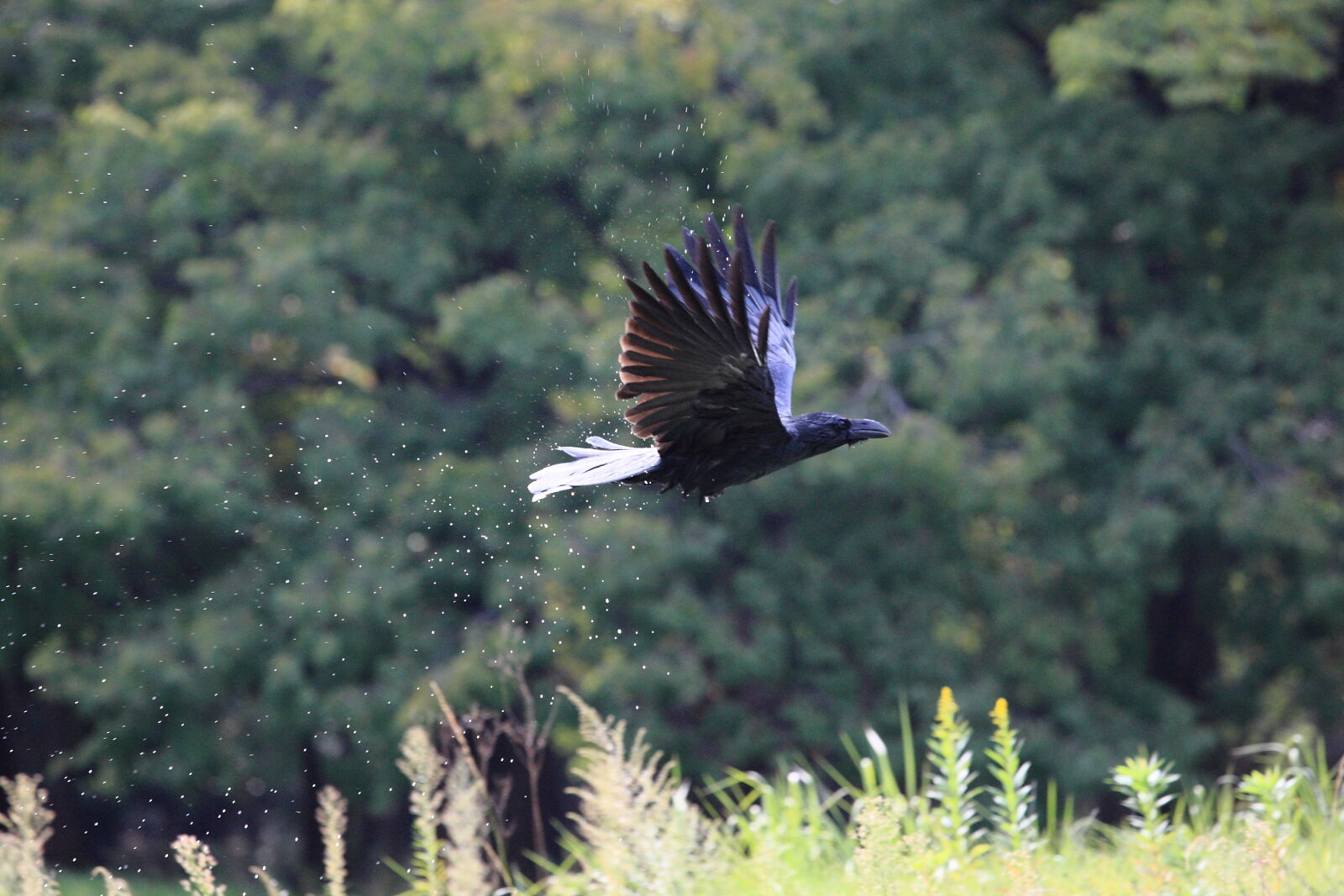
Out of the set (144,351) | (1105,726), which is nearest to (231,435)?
(144,351)

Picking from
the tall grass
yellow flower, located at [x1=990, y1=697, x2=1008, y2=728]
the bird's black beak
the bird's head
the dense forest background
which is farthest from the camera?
the dense forest background

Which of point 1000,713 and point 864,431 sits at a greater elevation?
point 864,431

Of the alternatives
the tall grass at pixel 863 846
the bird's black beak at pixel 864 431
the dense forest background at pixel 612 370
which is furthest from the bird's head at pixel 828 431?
the dense forest background at pixel 612 370

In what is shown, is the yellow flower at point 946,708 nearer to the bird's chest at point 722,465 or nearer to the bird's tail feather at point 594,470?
the bird's chest at point 722,465

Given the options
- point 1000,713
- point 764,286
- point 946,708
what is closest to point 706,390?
point 764,286

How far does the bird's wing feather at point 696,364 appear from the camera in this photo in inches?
125

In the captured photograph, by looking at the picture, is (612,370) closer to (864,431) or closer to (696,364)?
(864,431)

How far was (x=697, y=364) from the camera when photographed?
341cm

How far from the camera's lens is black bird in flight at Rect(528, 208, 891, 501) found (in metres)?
3.24

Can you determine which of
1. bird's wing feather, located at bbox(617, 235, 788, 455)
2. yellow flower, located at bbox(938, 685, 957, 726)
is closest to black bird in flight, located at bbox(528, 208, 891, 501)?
bird's wing feather, located at bbox(617, 235, 788, 455)

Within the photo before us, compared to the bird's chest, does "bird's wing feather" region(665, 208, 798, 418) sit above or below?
above

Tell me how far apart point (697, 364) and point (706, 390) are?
0.10 metres

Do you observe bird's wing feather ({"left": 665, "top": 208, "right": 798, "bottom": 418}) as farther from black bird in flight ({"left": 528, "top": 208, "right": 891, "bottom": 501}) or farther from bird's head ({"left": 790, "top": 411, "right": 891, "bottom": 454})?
bird's head ({"left": 790, "top": 411, "right": 891, "bottom": 454})

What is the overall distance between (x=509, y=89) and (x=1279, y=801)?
8.20 meters
